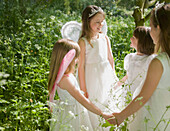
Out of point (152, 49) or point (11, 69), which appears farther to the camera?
point (11, 69)

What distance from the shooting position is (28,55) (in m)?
3.69

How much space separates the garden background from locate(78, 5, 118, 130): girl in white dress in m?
0.43

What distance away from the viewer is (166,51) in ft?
5.14

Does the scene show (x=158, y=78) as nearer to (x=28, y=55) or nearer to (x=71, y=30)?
(x=71, y=30)

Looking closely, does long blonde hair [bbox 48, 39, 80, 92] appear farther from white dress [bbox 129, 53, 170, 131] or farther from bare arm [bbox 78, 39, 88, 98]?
white dress [bbox 129, 53, 170, 131]

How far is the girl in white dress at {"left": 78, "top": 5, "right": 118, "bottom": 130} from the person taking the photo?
8.32 feet

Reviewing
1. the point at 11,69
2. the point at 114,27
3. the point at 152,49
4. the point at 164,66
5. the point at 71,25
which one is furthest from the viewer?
the point at 114,27

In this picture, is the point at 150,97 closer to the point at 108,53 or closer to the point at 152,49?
the point at 152,49

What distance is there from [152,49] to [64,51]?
871mm

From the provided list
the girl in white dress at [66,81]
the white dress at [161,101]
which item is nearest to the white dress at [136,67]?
the girl in white dress at [66,81]

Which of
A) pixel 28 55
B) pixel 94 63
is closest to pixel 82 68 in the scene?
pixel 94 63

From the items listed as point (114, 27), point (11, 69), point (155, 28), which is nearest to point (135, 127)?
point (155, 28)

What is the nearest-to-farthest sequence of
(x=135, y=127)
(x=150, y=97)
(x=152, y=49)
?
(x=150, y=97)
(x=135, y=127)
(x=152, y=49)

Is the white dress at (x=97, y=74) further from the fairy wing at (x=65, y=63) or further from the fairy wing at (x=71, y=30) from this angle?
the fairy wing at (x=65, y=63)
